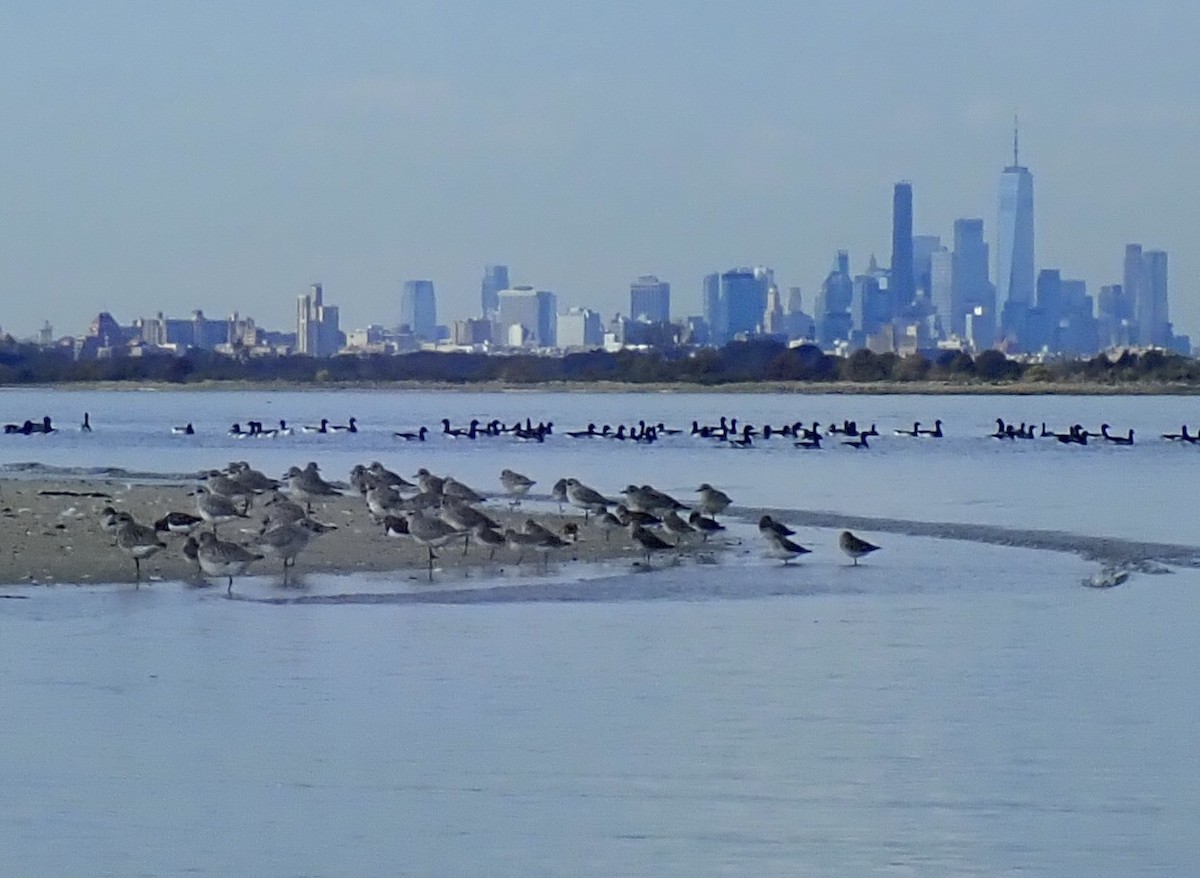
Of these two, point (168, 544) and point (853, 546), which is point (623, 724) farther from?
point (168, 544)

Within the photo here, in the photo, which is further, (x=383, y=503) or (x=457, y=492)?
(x=457, y=492)

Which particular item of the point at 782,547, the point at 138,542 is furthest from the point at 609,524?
the point at 138,542

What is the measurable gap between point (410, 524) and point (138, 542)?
319cm

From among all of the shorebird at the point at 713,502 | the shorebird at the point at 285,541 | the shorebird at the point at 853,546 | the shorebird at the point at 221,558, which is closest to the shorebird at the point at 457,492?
the shorebird at the point at 713,502

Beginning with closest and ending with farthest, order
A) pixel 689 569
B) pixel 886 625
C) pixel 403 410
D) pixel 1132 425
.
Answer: pixel 886 625
pixel 689 569
pixel 1132 425
pixel 403 410

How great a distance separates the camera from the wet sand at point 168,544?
64.2 ft

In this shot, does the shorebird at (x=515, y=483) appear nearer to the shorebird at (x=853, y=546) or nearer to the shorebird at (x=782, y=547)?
the shorebird at (x=782, y=547)

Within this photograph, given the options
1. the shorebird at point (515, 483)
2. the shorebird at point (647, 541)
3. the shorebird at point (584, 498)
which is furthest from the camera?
the shorebird at point (515, 483)

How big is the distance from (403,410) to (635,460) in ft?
156

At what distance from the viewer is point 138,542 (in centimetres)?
1914

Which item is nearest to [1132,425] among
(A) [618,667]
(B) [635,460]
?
(B) [635,460]

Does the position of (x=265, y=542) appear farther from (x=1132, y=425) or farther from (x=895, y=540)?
(x=1132, y=425)

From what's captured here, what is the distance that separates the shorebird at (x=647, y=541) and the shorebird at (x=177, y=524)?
4328mm

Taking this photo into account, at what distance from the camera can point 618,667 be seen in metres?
14.1
